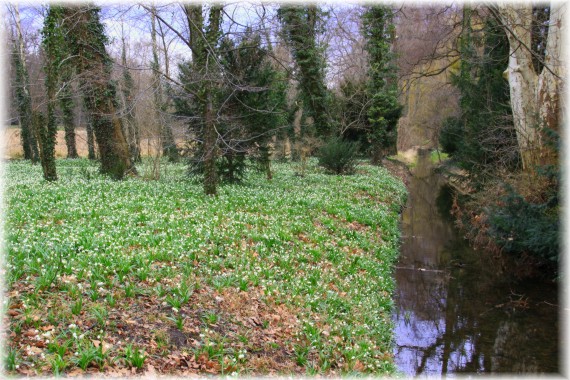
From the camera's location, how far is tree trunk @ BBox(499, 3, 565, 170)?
468 inches

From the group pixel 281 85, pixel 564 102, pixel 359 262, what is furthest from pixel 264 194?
pixel 564 102

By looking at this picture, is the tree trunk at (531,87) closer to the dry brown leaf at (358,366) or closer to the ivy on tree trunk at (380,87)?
the dry brown leaf at (358,366)

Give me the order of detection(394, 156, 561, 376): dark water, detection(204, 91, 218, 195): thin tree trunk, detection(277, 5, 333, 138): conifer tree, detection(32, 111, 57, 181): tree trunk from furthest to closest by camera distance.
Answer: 1. detection(277, 5, 333, 138): conifer tree
2. detection(32, 111, 57, 181): tree trunk
3. detection(204, 91, 218, 195): thin tree trunk
4. detection(394, 156, 561, 376): dark water

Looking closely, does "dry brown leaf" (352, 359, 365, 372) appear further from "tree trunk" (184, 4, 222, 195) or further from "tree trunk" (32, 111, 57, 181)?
"tree trunk" (32, 111, 57, 181)

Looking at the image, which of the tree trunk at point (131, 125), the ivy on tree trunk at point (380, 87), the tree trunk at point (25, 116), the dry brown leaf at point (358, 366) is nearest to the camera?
the dry brown leaf at point (358, 366)

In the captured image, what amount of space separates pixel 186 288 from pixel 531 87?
12152 millimetres

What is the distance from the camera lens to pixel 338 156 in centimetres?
2317

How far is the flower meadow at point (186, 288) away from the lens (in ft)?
16.2

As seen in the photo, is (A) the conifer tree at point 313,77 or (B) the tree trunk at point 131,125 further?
(A) the conifer tree at point 313,77

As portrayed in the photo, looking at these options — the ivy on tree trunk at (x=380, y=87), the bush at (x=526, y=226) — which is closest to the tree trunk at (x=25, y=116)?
the ivy on tree trunk at (x=380, y=87)

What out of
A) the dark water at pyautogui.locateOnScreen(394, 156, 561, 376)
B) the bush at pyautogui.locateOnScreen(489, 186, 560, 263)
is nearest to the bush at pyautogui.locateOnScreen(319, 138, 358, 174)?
the dark water at pyautogui.locateOnScreen(394, 156, 561, 376)

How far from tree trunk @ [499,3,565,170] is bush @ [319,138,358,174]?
1027 cm

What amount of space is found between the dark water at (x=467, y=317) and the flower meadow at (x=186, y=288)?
60 cm

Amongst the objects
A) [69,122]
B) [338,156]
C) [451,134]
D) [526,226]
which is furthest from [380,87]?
[69,122]
